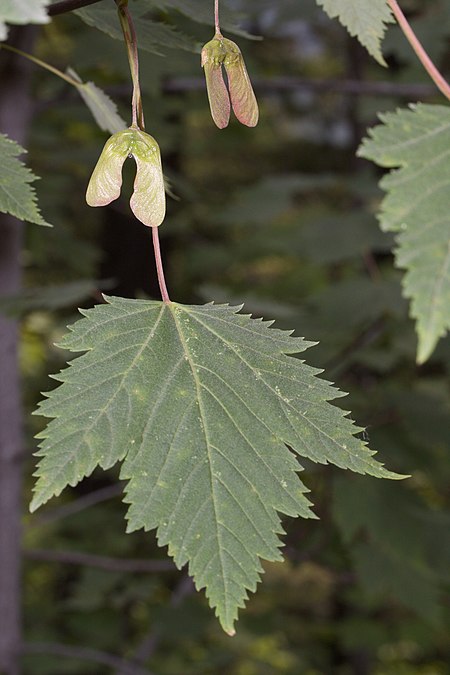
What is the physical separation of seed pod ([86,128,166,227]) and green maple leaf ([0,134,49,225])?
0.10 m

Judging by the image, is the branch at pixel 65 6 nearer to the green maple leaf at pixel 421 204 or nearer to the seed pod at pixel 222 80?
the seed pod at pixel 222 80

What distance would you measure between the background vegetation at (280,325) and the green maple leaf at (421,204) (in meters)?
0.38

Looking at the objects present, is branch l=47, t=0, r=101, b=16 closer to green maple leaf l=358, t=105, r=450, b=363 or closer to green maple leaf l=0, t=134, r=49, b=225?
green maple leaf l=0, t=134, r=49, b=225

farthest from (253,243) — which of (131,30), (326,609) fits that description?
(131,30)

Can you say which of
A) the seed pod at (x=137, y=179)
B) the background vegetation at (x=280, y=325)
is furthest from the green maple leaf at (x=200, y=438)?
the background vegetation at (x=280, y=325)

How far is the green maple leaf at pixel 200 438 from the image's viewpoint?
2.08 ft

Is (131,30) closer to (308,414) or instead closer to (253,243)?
(308,414)

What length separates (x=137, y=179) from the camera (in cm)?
64

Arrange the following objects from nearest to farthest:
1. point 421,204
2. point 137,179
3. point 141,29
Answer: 1. point 421,204
2. point 137,179
3. point 141,29

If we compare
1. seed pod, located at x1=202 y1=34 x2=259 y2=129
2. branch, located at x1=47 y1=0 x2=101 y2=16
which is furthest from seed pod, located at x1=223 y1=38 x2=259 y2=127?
branch, located at x1=47 y1=0 x2=101 y2=16

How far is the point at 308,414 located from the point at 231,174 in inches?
167

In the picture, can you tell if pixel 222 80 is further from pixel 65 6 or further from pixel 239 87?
pixel 65 6

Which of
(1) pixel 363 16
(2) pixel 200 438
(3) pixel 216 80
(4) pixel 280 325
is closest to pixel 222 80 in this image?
(3) pixel 216 80

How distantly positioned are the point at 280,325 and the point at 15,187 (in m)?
1.42
